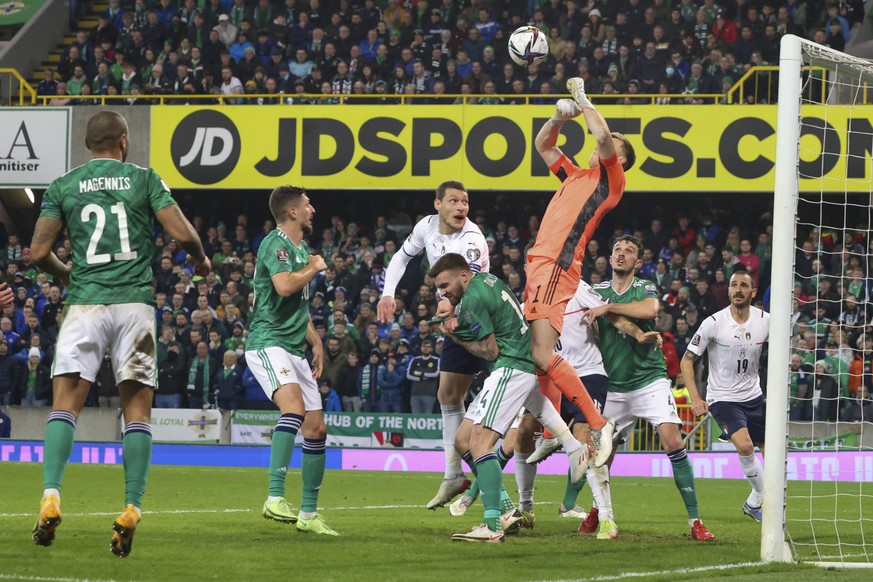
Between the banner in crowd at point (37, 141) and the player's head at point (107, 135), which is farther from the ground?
the banner in crowd at point (37, 141)

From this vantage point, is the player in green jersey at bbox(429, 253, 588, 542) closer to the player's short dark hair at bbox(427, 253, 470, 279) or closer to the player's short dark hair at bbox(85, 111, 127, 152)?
the player's short dark hair at bbox(427, 253, 470, 279)

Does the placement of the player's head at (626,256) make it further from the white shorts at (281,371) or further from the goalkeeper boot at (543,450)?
the white shorts at (281,371)

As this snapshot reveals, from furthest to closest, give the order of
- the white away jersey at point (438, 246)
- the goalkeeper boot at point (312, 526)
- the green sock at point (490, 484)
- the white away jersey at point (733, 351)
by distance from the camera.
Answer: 1. the white away jersey at point (733, 351)
2. the white away jersey at point (438, 246)
3. the goalkeeper boot at point (312, 526)
4. the green sock at point (490, 484)

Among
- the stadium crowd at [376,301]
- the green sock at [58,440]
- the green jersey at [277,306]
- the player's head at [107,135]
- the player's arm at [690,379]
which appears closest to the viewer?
the green sock at [58,440]

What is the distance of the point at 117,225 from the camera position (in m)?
7.34

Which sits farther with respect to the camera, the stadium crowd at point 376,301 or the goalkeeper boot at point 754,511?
the stadium crowd at point 376,301

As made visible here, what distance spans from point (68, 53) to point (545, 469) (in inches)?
587

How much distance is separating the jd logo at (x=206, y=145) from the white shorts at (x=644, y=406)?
1661 centimetres

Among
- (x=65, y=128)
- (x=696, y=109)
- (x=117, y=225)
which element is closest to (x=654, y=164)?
(x=696, y=109)

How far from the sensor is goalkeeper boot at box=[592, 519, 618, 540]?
30.0 ft

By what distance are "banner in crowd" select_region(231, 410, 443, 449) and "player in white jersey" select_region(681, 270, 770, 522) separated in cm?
913

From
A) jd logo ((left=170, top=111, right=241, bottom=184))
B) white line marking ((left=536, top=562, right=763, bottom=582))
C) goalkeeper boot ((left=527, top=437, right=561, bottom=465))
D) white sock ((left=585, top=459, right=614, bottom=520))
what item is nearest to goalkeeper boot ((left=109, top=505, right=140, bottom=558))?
white line marking ((left=536, top=562, right=763, bottom=582))

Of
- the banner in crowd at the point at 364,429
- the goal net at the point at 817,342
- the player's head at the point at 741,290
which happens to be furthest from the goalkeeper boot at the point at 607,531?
the banner in crowd at the point at 364,429

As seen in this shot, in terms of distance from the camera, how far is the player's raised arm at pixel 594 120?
8.98m
